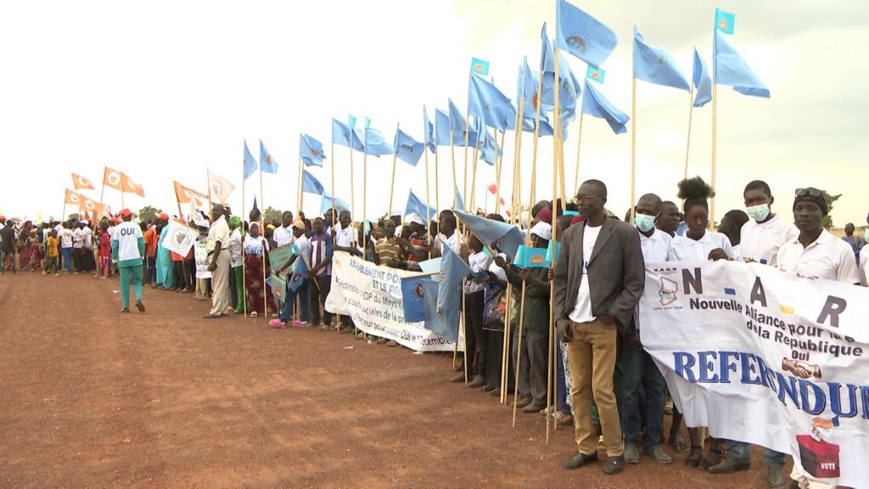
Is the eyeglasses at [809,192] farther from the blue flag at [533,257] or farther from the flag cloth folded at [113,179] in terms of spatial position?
the flag cloth folded at [113,179]

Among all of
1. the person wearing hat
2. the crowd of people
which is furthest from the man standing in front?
the crowd of people

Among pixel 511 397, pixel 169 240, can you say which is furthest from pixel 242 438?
pixel 169 240

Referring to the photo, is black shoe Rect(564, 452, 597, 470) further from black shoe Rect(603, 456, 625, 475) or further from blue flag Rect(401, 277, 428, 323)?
blue flag Rect(401, 277, 428, 323)

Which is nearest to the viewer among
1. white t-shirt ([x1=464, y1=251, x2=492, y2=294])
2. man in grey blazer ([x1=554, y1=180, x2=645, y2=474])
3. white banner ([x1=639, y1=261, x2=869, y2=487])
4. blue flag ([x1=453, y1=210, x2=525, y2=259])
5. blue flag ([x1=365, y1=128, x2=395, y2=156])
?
white banner ([x1=639, y1=261, x2=869, y2=487])

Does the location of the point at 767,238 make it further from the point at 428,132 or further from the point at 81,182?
the point at 81,182

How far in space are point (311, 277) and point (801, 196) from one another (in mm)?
9411

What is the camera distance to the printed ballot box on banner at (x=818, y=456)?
4.44 metres

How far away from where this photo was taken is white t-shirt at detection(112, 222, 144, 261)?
13359 millimetres

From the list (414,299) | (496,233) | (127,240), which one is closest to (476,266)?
(496,233)

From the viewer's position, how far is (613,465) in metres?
5.34

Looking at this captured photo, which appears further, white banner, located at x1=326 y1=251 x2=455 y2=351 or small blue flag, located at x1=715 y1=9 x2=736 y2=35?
white banner, located at x1=326 y1=251 x2=455 y2=351

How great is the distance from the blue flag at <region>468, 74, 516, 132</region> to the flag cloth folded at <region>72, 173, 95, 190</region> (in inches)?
939

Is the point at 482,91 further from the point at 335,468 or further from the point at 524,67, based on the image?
the point at 335,468

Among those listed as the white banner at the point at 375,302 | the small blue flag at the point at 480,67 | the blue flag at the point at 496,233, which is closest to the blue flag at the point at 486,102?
the small blue flag at the point at 480,67
